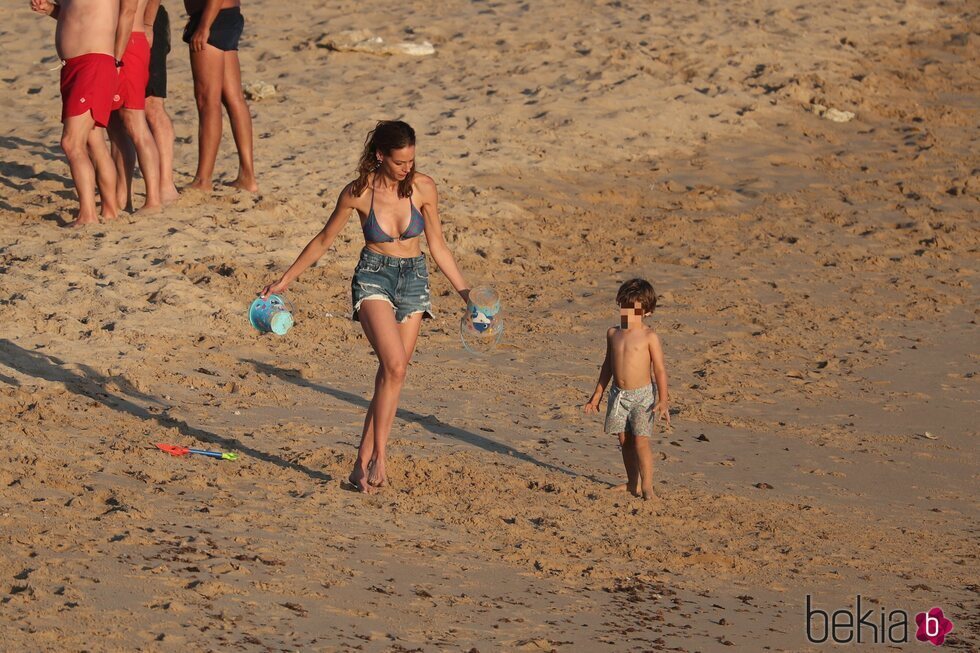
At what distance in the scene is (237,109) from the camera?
34.1ft

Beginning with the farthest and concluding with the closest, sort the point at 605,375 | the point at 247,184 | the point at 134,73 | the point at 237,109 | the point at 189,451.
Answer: the point at 247,184
the point at 237,109
the point at 134,73
the point at 605,375
the point at 189,451

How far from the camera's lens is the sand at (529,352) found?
5.18 m

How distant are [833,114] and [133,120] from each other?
22.5 feet

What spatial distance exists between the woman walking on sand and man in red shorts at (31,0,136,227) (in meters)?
3.64

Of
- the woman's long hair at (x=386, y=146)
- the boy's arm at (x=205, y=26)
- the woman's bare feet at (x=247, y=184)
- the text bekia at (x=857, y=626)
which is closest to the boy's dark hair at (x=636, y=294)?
the woman's long hair at (x=386, y=146)

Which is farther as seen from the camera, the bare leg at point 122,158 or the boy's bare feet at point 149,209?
the bare leg at point 122,158

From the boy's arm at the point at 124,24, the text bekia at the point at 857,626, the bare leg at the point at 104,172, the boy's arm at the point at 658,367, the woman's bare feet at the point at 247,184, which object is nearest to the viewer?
the text bekia at the point at 857,626

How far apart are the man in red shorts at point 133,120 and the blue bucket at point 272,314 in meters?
3.81

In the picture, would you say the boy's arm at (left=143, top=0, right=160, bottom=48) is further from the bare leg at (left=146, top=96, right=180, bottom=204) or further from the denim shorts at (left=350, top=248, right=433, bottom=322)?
the denim shorts at (left=350, top=248, right=433, bottom=322)

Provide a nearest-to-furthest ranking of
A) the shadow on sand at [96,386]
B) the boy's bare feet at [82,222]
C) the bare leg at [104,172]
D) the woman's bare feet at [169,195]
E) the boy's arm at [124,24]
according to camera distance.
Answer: the shadow on sand at [96,386] → the boy's arm at [124,24] → the bare leg at [104,172] → the boy's bare feet at [82,222] → the woman's bare feet at [169,195]

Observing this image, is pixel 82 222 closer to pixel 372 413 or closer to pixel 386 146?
pixel 372 413

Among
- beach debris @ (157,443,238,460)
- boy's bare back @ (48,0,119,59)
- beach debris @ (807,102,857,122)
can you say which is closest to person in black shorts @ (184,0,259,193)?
boy's bare back @ (48,0,119,59)

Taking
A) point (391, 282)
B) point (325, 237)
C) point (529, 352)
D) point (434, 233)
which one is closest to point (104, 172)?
point (529, 352)

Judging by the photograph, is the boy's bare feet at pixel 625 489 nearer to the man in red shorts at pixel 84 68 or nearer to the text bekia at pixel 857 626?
the text bekia at pixel 857 626
